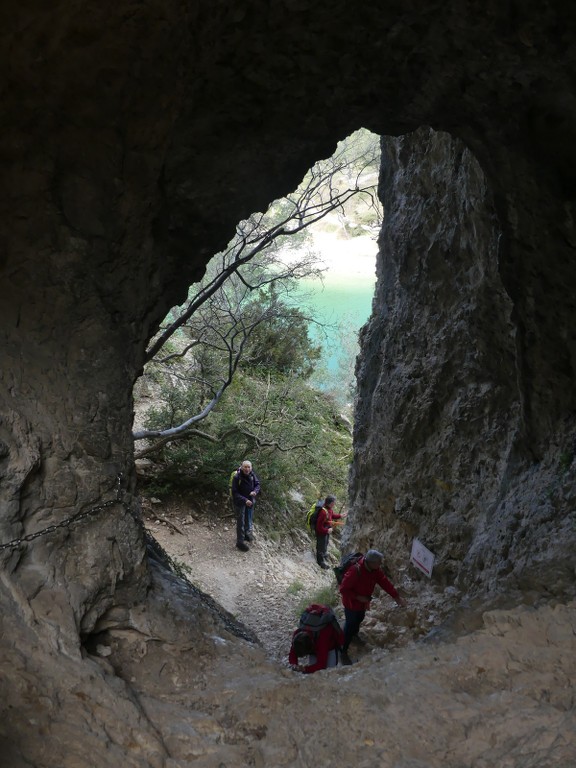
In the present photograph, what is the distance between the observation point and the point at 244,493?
9.55 metres

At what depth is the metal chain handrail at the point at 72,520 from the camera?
2.92 m

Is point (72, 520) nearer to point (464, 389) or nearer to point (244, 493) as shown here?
point (464, 389)

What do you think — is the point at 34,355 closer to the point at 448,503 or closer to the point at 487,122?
the point at 487,122

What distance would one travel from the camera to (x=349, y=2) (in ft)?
11.8

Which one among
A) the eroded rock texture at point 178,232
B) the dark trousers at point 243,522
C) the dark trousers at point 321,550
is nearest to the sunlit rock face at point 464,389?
the eroded rock texture at point 178,232

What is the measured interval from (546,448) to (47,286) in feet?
13.3

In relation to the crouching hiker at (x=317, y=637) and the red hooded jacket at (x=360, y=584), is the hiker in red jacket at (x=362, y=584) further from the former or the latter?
the crouching hiker at (x=317, y=637)

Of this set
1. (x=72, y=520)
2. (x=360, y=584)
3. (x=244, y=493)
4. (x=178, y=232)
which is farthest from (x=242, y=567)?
(x=72, y=520)

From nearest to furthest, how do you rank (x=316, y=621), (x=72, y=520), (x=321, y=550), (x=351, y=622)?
(x=72, y=520), (x=316, y=621), (x=351, y=622), (x=321, y=550)

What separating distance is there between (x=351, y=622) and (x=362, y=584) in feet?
1.80

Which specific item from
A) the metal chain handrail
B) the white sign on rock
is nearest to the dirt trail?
the white sign on rock

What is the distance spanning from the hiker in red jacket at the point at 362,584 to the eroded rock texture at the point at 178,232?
2.62 feet

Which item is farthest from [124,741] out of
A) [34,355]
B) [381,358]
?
[381,358]

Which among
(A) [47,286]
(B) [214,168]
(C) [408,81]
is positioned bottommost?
(A) [47,286]
